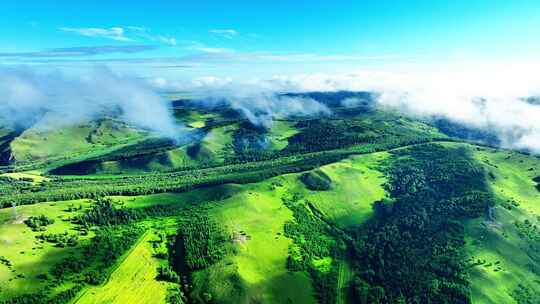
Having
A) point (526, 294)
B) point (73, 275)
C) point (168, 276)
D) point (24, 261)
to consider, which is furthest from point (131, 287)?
point (526, 294)

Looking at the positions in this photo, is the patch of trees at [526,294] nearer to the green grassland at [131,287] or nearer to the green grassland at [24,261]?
the green grassland at [131,287]

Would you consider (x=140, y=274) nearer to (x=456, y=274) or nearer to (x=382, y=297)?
(x=382, y=297)

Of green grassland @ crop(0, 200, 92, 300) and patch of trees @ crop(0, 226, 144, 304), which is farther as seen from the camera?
green grassland @ crop(0, 200, 92, 300)

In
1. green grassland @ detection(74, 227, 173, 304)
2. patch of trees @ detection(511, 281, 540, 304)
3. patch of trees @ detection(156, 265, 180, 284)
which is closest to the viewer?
green grassland @ detection(74, 227, 173, 304)

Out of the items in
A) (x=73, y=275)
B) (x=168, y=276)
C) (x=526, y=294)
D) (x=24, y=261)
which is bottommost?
(x=526, y=294)

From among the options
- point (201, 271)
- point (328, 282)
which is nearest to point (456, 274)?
point (328, 282)

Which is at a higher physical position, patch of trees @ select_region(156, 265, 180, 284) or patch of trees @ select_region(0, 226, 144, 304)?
patch of trees @ select_region(0, 226, 144, 304)

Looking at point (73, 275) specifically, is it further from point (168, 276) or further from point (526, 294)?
point (526, 294)

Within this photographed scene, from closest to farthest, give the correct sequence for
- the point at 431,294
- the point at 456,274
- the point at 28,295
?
1. the point at 28,295
2. the point at 431,294
3. the point at 456,274

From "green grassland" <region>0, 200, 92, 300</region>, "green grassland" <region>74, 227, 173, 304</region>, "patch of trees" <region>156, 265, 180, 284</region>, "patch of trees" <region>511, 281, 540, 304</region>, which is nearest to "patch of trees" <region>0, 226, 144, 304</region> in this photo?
"green grassland" <region>0, 200, 92, 300</region>

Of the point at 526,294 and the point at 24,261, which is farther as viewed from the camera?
the point at 526,294

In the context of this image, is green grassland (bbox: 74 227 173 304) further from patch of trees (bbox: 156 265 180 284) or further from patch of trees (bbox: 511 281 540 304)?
patch of trees (bbox: 511 281 540 304)
